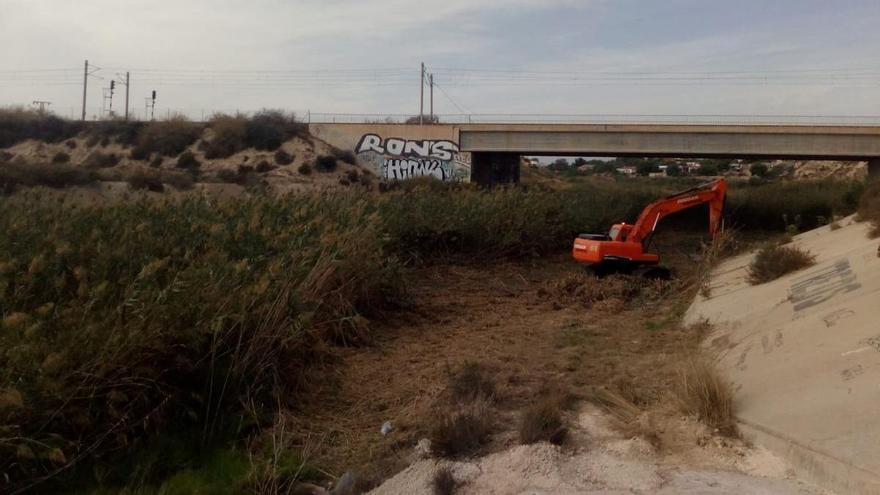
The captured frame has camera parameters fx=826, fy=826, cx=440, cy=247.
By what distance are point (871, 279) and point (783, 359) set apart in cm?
301

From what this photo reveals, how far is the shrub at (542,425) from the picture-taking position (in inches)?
246

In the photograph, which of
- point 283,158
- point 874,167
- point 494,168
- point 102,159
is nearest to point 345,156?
point 283,158

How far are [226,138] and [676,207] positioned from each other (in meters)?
40.4

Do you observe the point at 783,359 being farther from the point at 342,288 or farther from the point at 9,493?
the point at 9,493

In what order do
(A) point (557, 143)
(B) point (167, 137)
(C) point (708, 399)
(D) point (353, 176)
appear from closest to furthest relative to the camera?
1. (C) point (708, 399)
2. (A) point (557, 143)
3. (D) point (353, 176)
4. (B) point (167, 137)

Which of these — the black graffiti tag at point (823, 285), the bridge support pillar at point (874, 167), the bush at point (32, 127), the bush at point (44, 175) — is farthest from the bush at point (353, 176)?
the black graffiti tag at point (823, 285)

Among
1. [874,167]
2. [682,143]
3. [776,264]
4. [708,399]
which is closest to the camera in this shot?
[708,399]

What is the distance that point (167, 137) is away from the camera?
173ft

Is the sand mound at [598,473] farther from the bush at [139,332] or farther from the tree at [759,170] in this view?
the tree at [759,170]

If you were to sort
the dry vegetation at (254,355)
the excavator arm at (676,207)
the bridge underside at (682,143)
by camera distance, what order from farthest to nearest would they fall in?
the bridge underside at (682,143) → the excavator arm at (676,207) → the dry vegetation at (254,355)

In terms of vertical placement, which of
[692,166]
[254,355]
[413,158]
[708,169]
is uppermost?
[692,166]

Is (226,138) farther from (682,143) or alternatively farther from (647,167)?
(647,167)

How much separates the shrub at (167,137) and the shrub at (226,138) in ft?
4.45

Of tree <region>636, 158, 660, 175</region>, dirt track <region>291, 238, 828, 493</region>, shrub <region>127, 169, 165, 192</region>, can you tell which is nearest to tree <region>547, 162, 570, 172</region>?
tree <region>636, 158, 660, 175</region>
